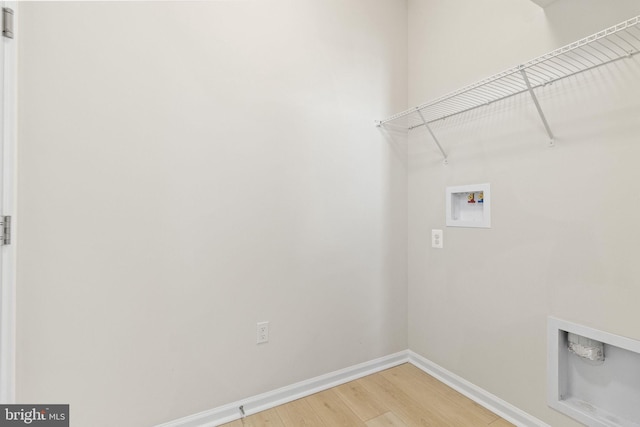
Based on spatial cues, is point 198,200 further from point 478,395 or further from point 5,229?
point 478,395

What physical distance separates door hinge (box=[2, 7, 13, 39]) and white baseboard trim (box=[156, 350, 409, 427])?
5.64 ft

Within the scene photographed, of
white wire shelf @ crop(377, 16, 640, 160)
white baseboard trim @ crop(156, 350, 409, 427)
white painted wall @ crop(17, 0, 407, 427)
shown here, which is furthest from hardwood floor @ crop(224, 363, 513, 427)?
white wire shelf @ crop(377, 16, 640, 160)

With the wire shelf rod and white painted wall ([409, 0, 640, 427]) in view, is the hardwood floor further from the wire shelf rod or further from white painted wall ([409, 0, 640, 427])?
the wire shelf rod

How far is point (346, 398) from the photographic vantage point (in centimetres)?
162

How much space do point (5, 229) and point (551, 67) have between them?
7.58ft

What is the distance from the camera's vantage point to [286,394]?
1610 millimetres

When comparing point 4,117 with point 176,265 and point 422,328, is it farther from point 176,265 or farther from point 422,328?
point 422,328

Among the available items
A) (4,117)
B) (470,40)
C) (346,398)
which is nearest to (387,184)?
(470,40)

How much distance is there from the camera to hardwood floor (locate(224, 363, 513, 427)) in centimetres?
143

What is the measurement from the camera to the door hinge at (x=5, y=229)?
0.98m

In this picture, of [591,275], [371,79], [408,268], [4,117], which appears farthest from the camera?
[408,268]

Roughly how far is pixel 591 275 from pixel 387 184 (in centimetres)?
115

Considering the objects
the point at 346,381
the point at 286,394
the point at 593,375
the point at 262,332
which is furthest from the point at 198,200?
the point at 593,375

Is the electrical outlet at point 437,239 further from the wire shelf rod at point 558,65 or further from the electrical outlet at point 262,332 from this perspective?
the electrical outlet at point 262,332
